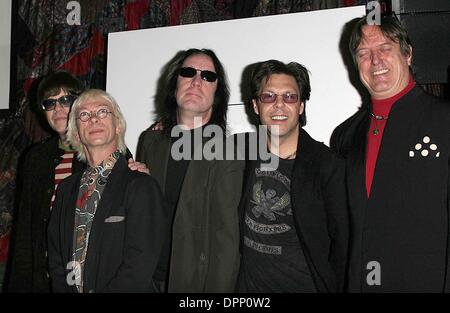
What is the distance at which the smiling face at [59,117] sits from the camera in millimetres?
2516

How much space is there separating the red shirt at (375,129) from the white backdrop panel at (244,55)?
807 mm

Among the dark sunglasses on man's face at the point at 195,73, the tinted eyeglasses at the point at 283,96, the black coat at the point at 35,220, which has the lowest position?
the black coat at the point at 35,220

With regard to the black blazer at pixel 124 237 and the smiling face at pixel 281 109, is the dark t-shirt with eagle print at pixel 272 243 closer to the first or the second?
the smiling face at pixel 281 109

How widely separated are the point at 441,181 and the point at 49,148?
1902mm

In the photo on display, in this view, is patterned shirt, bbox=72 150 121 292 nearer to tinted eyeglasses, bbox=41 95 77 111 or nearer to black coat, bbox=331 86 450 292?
tinted eyeglasses, bbox=41 95 77 111

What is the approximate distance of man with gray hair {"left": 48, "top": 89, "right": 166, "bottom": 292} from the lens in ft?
6.20

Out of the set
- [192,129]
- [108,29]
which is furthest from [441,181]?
[108,29]

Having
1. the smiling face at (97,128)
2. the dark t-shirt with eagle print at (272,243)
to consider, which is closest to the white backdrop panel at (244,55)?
the dark t-shirt with eagle print at (272,243)

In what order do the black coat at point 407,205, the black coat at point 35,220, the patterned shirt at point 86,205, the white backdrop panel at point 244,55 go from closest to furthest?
1. the black coat at point 407,205
2. the patterned shirt at point 86,205
3. the black coat at point 35,220
4. the white backdrop panel at point 244,55

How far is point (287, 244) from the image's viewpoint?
2014 millimetres

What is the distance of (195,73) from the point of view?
2.41m

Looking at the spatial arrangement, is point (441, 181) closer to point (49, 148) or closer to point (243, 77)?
point (243, 77)

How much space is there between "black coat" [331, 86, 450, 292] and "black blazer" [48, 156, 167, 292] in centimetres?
78

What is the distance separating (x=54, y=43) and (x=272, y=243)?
9.59 ft
